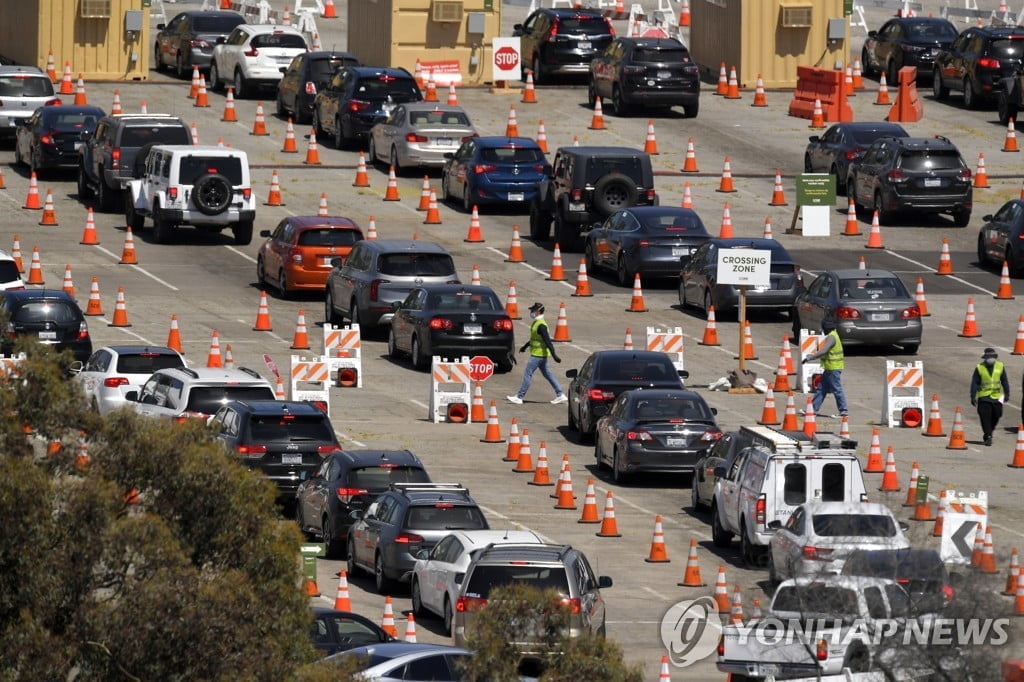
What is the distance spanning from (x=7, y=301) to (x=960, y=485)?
494 inches

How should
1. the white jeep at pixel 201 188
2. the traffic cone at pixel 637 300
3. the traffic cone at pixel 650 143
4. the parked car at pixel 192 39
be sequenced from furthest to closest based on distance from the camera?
1. the parked car at pixel 192 39
2. the traffic cone at pixel 650 143
3. the white jeep at pixel 201 188
4. the traffic cone at pixel 637 300

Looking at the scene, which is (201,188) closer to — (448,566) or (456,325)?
(456,325)

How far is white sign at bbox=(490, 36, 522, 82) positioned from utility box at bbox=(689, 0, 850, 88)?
5088 millimetres

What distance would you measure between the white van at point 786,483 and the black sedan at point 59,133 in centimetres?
2424

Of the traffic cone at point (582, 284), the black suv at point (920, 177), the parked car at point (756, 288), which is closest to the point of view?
the parked car at point (756, 288)

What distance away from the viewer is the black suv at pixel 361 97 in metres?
51.6

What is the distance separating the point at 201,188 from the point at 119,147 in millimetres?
3066

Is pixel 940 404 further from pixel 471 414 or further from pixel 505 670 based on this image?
pixel 505 670

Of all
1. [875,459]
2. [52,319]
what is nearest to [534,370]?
[875,459]

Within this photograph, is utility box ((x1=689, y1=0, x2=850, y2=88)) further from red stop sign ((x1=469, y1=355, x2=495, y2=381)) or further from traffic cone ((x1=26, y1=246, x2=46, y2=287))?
red stop sign ((x1=469, y1=355, x2=495, y2=381))

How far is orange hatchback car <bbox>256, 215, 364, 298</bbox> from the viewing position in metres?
40.2

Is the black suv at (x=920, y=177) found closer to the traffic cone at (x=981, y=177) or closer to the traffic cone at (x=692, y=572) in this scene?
the traffic cone at (x=981, y=177)

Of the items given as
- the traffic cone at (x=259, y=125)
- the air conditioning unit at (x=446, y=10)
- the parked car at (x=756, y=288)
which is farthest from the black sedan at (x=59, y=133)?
the parked car at (x=756, y=288)

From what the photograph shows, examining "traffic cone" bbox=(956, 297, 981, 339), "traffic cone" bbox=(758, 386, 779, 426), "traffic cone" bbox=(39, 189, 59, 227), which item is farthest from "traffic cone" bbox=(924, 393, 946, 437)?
"traffic cone" bbox=(39, 189, 59, 227)
